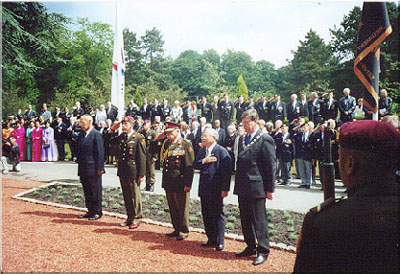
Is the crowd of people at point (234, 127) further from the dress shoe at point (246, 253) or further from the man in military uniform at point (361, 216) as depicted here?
the man in military uniform at point (361, 216)

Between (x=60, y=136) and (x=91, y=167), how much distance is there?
11315mm

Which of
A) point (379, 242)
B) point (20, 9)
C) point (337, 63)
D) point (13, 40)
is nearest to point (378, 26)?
point (379, 242)

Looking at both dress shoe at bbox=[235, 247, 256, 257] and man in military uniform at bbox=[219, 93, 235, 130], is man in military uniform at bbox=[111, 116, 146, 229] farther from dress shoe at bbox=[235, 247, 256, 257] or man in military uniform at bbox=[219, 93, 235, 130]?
man in military uniform at bbox=[219, 93, 235, 130]

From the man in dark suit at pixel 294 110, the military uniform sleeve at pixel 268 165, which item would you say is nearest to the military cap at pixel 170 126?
the military uniform sleeve at pixel 268 165

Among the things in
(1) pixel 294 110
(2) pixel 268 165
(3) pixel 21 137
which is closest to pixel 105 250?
(2) pixel 268 165

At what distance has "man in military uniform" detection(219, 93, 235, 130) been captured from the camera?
17.0 m

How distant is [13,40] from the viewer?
12547 millimetres

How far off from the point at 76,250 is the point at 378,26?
5.91m

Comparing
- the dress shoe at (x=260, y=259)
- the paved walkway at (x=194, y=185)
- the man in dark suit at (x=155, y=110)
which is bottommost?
the dress shoe at (x=260, y=259)

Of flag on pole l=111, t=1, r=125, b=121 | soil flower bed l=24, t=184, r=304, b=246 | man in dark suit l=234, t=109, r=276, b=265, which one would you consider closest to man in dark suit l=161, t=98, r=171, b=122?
soil flower bed l=24, t=184, r=304, b=246

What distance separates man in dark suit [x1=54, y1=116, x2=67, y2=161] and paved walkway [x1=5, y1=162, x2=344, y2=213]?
1798mm

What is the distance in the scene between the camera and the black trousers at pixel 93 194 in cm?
725

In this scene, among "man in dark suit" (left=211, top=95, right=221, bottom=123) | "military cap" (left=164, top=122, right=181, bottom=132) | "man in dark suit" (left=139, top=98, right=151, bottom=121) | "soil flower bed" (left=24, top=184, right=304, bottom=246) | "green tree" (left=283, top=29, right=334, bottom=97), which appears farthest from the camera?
"green tree" (left=283, top=29, right=334, bottom=97)

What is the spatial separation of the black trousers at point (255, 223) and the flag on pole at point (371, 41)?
7.77ft
